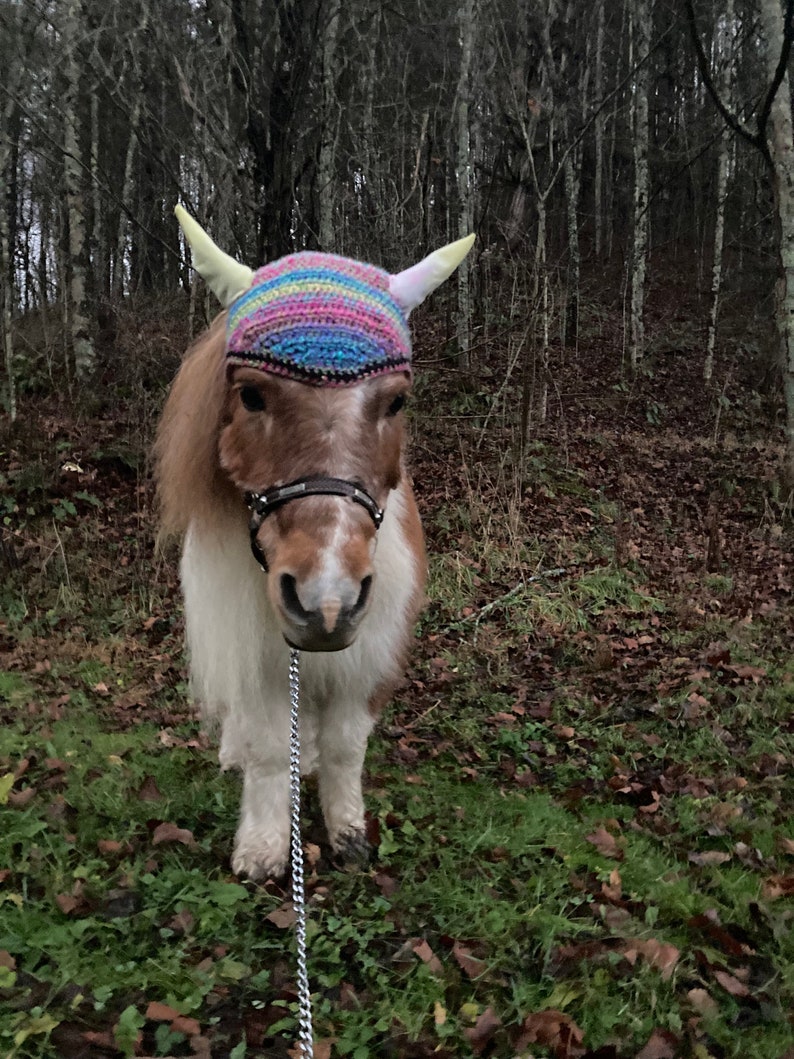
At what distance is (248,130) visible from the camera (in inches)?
211

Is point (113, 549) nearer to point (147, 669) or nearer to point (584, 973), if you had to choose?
point (147, 669)

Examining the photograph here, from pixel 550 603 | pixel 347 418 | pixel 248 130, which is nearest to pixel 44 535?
pixel 248 130

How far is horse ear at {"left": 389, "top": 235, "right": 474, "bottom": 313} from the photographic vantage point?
7.87 feet

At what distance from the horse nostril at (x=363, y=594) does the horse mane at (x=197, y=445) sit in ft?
2.35

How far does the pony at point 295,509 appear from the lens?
1.90 metres

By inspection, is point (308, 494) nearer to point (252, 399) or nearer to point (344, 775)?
point (252, 399)

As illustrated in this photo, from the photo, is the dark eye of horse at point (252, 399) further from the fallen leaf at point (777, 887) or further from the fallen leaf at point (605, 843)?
the fallen leaf at point (777, 887)

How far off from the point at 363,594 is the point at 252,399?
662 mm

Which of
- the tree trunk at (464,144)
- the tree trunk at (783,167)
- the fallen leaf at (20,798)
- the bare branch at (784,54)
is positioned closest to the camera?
the fallen leaf at (20,798)

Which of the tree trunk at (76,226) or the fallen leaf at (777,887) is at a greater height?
the tree trunk at (76,226)

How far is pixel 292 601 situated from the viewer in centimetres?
184

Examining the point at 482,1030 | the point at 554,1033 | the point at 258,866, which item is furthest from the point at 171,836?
the point at 554,1033

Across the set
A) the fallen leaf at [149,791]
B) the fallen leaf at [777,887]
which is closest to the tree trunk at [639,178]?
the fallen leaf at [777,887]

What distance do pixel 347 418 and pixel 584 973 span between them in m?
1.91
